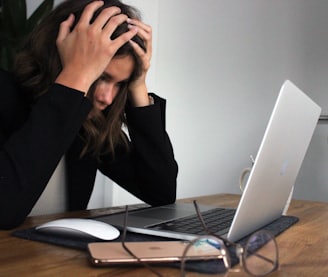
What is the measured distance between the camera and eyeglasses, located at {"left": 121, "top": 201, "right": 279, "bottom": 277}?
49 cm

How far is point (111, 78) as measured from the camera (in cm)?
101

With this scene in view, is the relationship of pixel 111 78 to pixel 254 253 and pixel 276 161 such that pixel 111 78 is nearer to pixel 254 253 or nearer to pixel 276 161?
pixel 276 161

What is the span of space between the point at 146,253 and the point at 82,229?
148 millimetres

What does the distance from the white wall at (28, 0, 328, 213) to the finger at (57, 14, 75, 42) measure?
140 cm

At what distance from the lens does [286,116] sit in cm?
65

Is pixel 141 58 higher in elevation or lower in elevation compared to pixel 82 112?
higher

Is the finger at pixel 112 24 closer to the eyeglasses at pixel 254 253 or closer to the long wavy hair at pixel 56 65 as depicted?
the long wavy hair at pixel 56 65

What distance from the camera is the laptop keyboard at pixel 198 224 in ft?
2.38

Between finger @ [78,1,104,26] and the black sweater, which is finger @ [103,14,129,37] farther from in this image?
the black sweater

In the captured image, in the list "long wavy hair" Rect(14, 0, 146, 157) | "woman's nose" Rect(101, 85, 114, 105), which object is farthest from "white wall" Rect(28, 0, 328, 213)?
"woman's nose" Rect(101, 85, 114, 105)

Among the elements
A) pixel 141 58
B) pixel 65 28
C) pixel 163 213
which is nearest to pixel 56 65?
pixel 65 28

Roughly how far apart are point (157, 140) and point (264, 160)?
1.81 ft

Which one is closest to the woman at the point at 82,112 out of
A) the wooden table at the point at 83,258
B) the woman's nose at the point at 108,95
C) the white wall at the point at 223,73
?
the woman's nose at the point at 108,95

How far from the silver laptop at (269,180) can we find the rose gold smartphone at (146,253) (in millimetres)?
67
